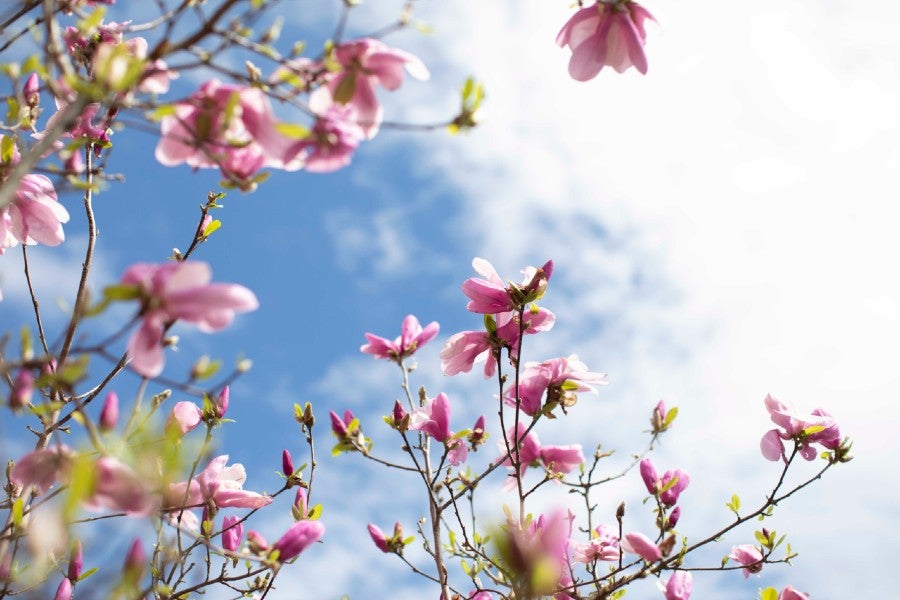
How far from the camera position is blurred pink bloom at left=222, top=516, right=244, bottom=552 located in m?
2.33

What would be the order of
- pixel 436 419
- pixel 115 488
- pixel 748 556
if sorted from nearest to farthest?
pixel 115 488, pixel 436 419, pixel 748 556

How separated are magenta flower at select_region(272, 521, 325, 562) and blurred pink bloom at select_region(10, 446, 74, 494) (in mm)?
584

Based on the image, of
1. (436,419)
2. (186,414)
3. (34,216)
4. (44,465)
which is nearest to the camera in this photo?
(44,465)

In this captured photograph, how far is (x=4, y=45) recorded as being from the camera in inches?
70.0

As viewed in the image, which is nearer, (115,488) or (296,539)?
(115,488)

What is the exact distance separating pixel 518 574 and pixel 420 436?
58.1 inches

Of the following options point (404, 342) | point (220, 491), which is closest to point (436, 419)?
point (404, 342)

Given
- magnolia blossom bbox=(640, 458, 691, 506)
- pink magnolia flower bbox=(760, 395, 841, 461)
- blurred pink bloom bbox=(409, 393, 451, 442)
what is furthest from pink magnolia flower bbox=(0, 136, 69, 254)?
pink magnolia flower bbox=(760, 395, 841, 461)

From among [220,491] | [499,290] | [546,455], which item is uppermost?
[499,290]

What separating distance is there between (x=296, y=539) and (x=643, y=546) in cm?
105

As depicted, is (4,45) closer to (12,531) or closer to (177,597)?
(12,531)

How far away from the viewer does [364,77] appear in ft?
4.69

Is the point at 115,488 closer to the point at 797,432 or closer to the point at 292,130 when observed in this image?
the point at 292,130

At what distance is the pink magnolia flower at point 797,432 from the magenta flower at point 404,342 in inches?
51.8
